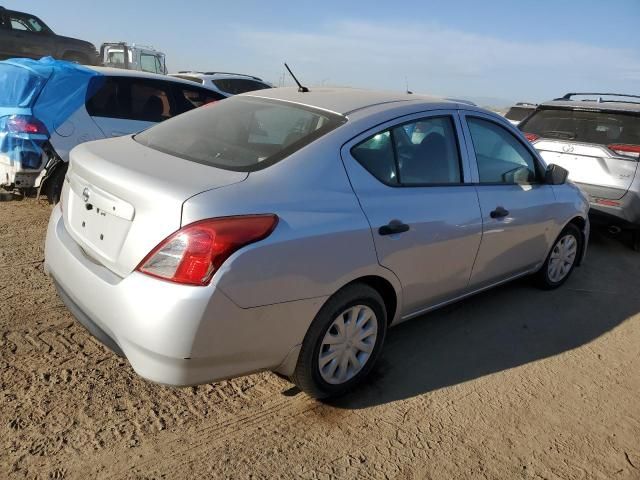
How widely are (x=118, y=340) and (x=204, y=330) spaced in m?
0.43

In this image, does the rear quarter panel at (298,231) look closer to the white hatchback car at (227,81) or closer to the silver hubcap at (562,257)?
the silver hubcap at (562,257)

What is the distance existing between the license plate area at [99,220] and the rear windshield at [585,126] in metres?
5.46

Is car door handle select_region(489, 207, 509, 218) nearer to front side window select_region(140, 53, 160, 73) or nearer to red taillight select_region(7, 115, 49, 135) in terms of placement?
red taillight select_region(7, 115, 49, 135)

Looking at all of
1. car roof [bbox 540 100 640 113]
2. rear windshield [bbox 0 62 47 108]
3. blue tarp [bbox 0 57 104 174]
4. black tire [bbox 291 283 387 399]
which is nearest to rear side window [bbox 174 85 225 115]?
blue tarp [bbox 0 57 104 174]

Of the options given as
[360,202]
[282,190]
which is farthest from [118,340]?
[360,202]

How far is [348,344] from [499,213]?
1477 mm

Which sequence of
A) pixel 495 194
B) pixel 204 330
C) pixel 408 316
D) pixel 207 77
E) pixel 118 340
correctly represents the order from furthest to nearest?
pixel 207 77
pixel 495 194
pixel 408 316
pixel 118 340
pixel 204 330

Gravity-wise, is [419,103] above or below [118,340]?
above

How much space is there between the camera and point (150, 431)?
2.51 metres

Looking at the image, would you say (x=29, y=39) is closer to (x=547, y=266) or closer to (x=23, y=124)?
(x=23, y=124)

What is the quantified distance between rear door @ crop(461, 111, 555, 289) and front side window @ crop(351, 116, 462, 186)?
0.64 ft

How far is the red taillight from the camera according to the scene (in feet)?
17.1

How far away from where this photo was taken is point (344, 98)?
3.25 meters

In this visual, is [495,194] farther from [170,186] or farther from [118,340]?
[118,340]
